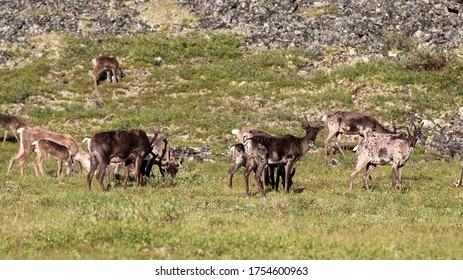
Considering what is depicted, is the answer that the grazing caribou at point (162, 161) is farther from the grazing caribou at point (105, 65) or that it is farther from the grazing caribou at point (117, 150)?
the grazing caribou at point (105, 65)

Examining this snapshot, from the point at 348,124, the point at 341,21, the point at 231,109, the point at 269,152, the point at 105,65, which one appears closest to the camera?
the point at 269,152

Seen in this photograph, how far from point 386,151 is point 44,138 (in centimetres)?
1527

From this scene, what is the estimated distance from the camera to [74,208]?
17875 mm

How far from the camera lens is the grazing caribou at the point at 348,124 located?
33.2 meters

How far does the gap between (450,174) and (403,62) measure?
1898 cm

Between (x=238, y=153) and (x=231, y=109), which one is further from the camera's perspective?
(x=231, y=109)

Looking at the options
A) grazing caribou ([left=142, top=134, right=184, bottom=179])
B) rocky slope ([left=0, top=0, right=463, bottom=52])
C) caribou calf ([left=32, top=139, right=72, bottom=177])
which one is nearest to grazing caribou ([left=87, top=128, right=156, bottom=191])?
grazing caribou ([left=142, top=134, right=184, bottom=179])

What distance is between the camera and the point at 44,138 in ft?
Result: 101

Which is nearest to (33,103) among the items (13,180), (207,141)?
(207,141)

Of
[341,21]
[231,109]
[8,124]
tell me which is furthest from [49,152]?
[341,21]

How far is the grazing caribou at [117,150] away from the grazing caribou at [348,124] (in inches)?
452

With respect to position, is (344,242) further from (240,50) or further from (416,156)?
(240,50)

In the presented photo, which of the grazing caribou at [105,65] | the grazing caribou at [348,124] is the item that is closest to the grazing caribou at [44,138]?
the grazing caribou at [348,124]

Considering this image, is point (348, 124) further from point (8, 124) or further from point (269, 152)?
point (8, 124)
